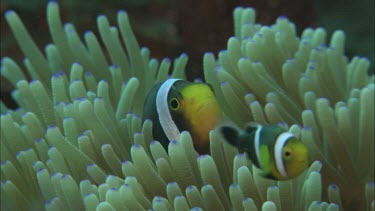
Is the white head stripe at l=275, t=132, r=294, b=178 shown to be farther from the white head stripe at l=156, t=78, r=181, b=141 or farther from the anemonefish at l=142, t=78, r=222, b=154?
the white head stripe at l=156, t=78, r=181, b=141

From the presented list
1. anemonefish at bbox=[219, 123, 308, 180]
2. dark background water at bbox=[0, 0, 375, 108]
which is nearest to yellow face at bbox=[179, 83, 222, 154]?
anemonefish at bbox=[219, 123, 308, 180]

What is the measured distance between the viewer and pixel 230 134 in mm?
1158

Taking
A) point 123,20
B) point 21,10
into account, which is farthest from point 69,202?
point 21,10

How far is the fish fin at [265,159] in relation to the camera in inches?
40.3

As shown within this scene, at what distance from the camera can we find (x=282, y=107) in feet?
5.32

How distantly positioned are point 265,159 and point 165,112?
422 mm

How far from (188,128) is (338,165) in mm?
490

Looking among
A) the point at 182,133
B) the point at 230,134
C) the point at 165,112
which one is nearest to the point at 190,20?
the point at 165,112

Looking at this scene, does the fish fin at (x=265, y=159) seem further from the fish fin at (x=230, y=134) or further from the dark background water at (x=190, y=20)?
the dark background water at (x=190, y=20)

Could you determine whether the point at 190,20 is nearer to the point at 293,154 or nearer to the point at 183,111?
the point at 183,111

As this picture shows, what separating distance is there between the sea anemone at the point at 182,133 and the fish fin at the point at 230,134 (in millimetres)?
79

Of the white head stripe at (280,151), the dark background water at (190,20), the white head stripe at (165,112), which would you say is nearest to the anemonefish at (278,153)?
the white head stripe at (280,151)

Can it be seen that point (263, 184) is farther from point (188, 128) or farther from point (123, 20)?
point (123, 20)

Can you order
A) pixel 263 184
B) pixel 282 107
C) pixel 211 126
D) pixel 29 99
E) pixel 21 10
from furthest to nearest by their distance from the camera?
pixel 21 10 < pixel 29 99 < pixel 282 107 < pixel 211 126 < pixel 263 184
